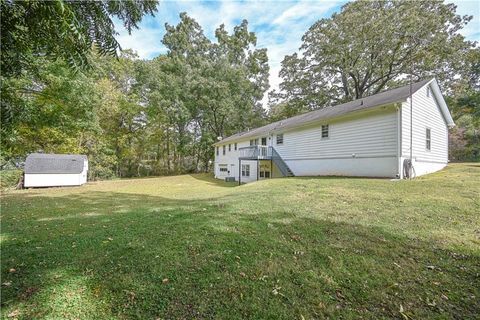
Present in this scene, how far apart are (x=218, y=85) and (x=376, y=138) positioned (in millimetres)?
19789

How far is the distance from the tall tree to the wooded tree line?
9cm

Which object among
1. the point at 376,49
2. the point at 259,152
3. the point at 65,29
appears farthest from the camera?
the point at 376,49

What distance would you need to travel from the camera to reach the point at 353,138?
12.5 metres

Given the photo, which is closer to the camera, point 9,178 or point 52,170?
point 9,178

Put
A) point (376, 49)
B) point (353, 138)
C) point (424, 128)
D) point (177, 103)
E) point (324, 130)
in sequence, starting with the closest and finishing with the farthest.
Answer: point (424, 128) < point (353, 138) < point (324, 130) < point (376, 49) < point (177, 103)

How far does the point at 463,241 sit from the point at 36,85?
21559mm

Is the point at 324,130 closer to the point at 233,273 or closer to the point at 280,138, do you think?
the point at 280,138

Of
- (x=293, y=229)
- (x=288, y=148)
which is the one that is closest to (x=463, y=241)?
(x=293, y=229)

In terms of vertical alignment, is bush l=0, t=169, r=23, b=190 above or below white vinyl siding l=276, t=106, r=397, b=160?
below

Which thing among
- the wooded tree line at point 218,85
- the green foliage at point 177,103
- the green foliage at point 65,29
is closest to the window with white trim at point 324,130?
the wooded tree line at point 218,85

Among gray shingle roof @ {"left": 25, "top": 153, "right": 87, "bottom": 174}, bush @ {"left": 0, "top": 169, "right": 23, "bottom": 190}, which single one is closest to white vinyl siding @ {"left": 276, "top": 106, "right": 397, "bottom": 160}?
gray shingle roof @ {"left": 25, "top": 153, "right": 87, "bottom": 174}

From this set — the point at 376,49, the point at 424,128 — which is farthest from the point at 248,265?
the point at 376,49

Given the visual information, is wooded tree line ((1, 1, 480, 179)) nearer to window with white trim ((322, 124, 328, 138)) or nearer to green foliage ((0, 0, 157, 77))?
green foliage ((0, 0, 157, 77))

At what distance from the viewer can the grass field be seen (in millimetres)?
2455
